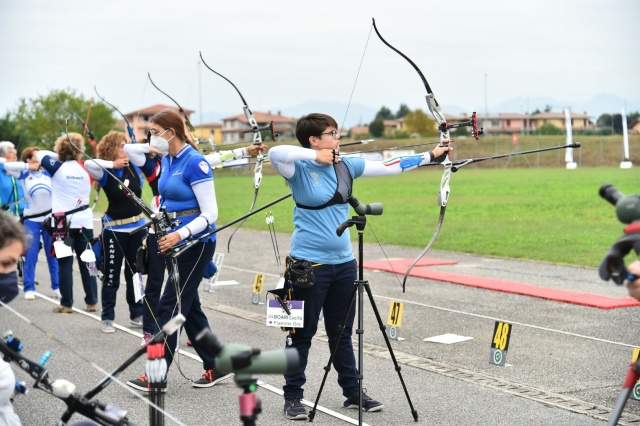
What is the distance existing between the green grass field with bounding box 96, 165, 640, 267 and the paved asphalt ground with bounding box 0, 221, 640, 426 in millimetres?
1782

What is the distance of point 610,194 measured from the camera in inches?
142

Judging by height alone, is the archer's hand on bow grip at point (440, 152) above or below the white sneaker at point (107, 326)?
above

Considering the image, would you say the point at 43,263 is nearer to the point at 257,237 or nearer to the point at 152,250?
the point at 257,237

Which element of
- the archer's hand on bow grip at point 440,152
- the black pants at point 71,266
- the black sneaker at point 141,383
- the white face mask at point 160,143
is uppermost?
the white face mask at point 160,143

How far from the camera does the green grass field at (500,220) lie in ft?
60.1

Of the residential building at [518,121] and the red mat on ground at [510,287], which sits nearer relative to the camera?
the red mat on ground at [510,287]

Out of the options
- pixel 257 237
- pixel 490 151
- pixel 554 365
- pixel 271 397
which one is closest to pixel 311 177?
pixel 271 397

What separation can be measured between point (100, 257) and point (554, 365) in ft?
18.1

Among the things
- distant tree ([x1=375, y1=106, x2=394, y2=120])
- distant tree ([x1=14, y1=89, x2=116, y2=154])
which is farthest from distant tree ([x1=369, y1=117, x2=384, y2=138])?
distant tree ([x1=14, y1=89, x2=116, y2=154])

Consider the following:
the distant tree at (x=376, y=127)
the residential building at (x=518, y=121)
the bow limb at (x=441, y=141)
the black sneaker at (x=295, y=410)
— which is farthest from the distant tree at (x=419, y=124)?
the black sneaker at (x=295, y=410)

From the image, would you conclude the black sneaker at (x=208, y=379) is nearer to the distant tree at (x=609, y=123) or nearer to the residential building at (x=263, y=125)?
the residential building at (x=263, y=125)

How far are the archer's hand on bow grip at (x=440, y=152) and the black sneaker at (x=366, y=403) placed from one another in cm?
177

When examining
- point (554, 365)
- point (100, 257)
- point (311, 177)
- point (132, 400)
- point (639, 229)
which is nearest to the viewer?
point (639, 229)

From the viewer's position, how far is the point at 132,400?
23.6 feet
